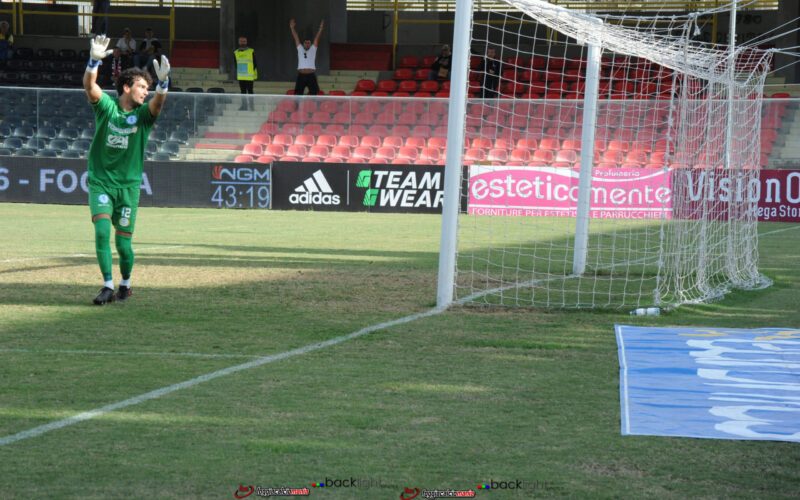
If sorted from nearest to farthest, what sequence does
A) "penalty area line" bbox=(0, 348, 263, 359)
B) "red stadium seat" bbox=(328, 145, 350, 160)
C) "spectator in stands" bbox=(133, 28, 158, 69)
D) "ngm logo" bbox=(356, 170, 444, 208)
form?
"penalty area line" bbox=(0, 348, 263, 359) < "ngm logo" bbox=(356, 170, 444, 208) < "red stadium seat" bbox=(328, 145, 350, 160) < "spectator in stands" bbox=(133, 28, 158, 69)

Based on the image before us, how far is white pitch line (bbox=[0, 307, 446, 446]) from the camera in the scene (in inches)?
173

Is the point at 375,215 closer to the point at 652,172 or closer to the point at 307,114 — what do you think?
the point at 307,114

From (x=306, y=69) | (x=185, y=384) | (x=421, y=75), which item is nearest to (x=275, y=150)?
(x=306, y=69)

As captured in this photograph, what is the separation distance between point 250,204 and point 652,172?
9639mm

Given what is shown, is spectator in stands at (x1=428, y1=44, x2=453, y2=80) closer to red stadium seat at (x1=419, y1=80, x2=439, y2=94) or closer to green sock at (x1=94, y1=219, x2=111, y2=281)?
red stadium seat at (x1=419, y1=80, x2=439, y2=94)

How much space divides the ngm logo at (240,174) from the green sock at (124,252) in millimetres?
15160

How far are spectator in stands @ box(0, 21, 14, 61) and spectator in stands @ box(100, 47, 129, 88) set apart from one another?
3832mm

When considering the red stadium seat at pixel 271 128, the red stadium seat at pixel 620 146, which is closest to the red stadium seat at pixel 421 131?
the red stadium seat at pixel 271 128

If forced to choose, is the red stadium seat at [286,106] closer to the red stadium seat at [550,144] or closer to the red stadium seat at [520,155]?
the red stadium seat at [520,155]

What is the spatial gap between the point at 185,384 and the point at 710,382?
305cm

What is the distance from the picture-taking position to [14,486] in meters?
3.64

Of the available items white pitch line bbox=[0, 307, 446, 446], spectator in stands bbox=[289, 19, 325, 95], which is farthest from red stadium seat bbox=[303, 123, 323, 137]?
white pitch line bbox=[0, 307, 446, 446]

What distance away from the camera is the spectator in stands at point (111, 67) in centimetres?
3022

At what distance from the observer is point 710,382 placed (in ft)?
18.7
